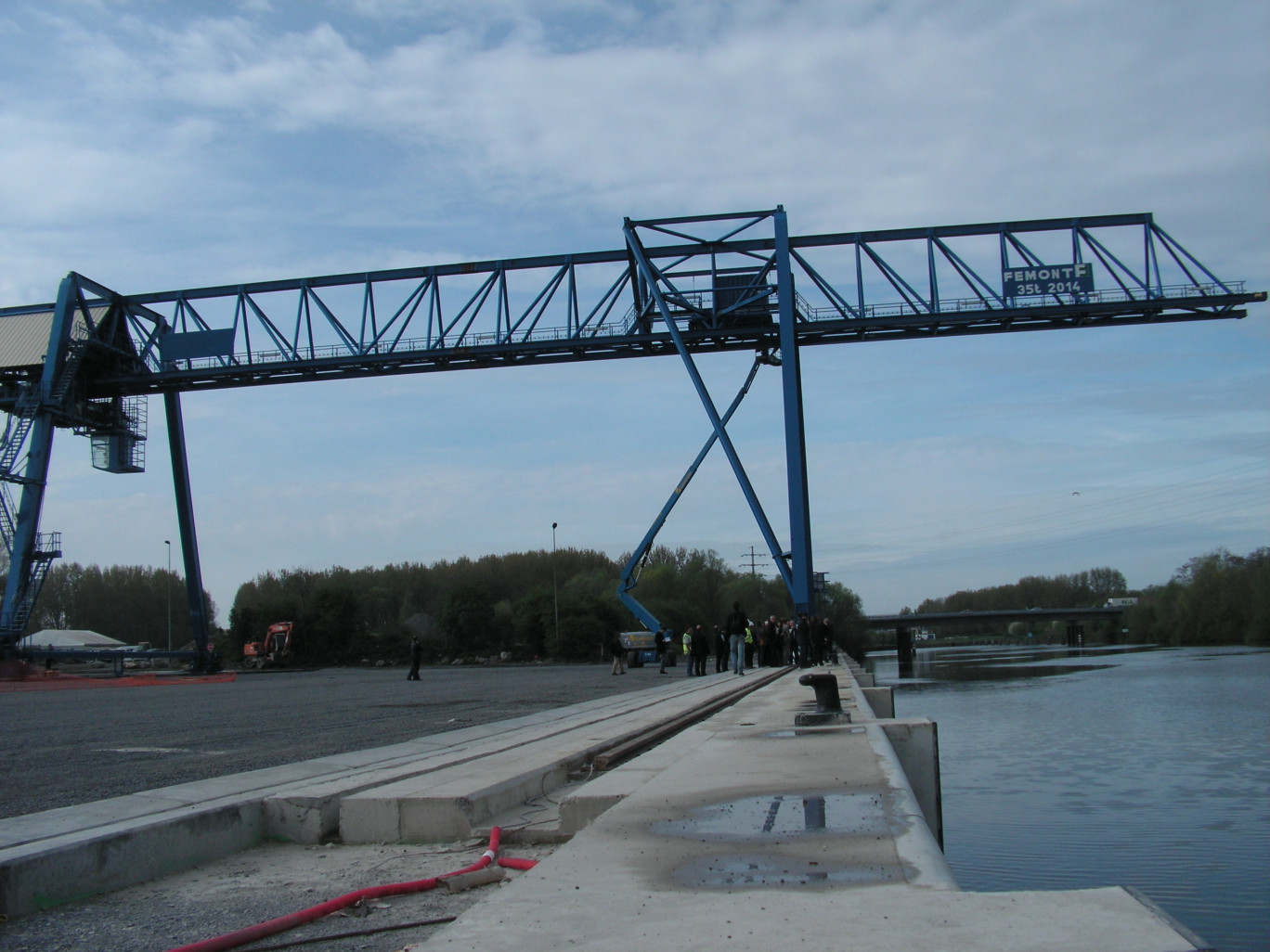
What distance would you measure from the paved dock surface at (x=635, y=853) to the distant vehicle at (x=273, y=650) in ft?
179

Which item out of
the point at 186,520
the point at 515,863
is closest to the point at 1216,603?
the point at 186,520

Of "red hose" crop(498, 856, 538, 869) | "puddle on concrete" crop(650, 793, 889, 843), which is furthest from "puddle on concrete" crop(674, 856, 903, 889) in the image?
"red hose" crop(498, 856, 538, 869)

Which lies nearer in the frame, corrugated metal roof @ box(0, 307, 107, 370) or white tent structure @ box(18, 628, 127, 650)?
corrugated metal roof @ box(0, 307, 107, 370)

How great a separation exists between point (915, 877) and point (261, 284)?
35.1 meters

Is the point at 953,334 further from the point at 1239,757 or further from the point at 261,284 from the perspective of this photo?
the point at 261,284

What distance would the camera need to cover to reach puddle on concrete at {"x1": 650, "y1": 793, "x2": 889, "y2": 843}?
3.89 m

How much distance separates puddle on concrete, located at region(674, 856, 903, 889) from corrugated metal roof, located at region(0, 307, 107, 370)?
124 ft

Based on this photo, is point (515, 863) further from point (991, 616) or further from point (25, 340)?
point (991, 616)

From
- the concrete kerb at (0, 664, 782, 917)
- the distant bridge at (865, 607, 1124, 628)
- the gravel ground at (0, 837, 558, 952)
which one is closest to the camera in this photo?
the gravel ground at (0, 837, 558, 952)

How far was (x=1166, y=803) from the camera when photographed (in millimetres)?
12594

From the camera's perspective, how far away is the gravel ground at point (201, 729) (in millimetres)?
7688

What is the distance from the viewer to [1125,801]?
12.8 metres

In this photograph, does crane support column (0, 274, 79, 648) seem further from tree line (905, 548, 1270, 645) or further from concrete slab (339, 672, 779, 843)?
tree line (905, 548, 1270, 645)

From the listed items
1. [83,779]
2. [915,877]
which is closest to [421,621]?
[83,779]
